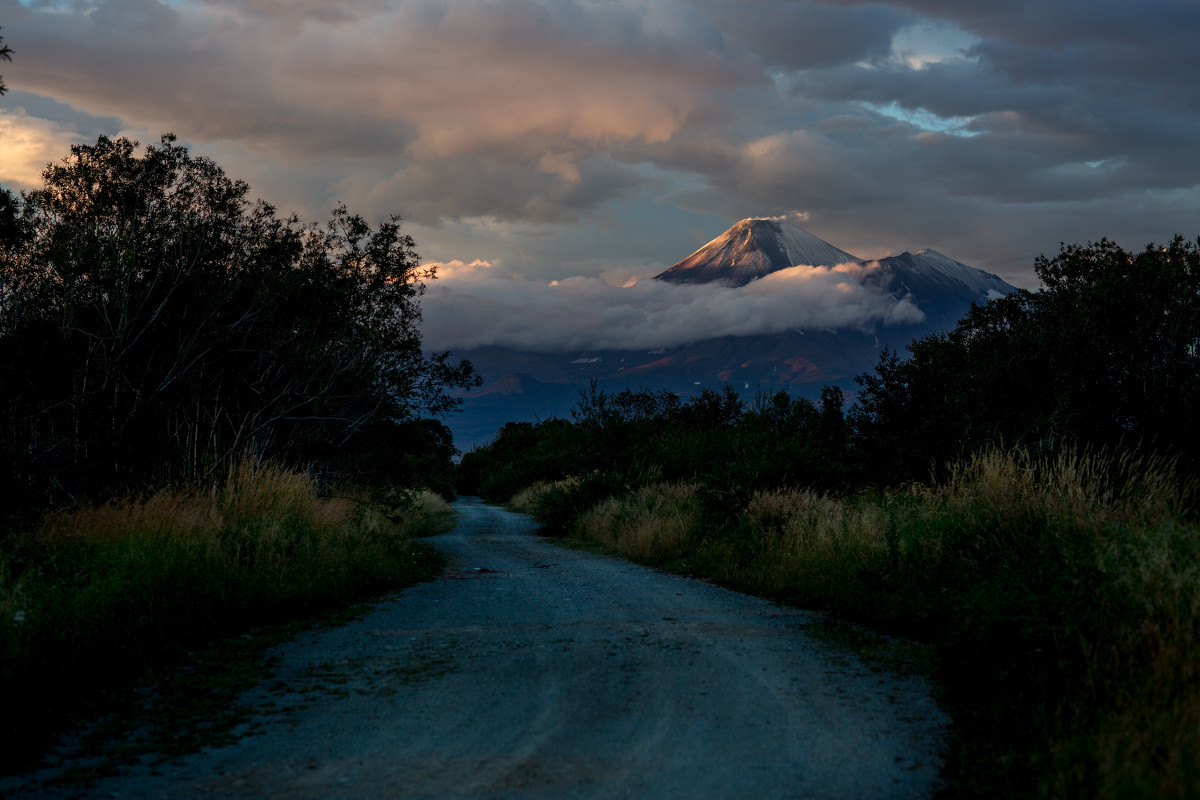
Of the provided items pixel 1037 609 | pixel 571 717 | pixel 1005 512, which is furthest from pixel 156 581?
pixel 1005 512

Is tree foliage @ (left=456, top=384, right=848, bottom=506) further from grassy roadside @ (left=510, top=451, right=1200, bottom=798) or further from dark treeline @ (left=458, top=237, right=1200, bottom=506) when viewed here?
grassy roadside @ (left=510, top=451, right=1200, bottom=798)

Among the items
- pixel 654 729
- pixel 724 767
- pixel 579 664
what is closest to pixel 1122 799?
pixel 724 767

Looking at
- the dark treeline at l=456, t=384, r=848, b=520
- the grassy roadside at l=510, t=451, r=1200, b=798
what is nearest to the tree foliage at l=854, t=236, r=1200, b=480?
the dark treeline at l=456, t=384, r=848, b=520

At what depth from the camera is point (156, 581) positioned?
7.45m

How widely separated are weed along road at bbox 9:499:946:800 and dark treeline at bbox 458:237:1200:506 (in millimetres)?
7915

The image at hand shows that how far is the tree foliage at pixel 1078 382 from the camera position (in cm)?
1669

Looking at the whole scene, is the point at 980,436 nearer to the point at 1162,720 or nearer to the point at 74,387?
the point at 1162,720

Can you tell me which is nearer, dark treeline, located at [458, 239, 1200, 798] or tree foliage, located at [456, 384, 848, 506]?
dark treeline, located at [458, 239, 1200, 798]

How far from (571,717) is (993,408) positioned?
17.3m

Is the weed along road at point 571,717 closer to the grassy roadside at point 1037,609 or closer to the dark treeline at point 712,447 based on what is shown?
the grassy roadside at point 1037,609

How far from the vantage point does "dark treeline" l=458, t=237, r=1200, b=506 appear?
54.1 feet

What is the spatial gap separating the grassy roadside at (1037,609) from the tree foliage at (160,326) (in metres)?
9.60

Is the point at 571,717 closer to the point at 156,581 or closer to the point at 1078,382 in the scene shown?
the point at 156,581

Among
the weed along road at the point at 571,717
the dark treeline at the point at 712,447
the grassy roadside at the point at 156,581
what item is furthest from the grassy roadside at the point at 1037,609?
the grassy roadside at the point at 156,581
